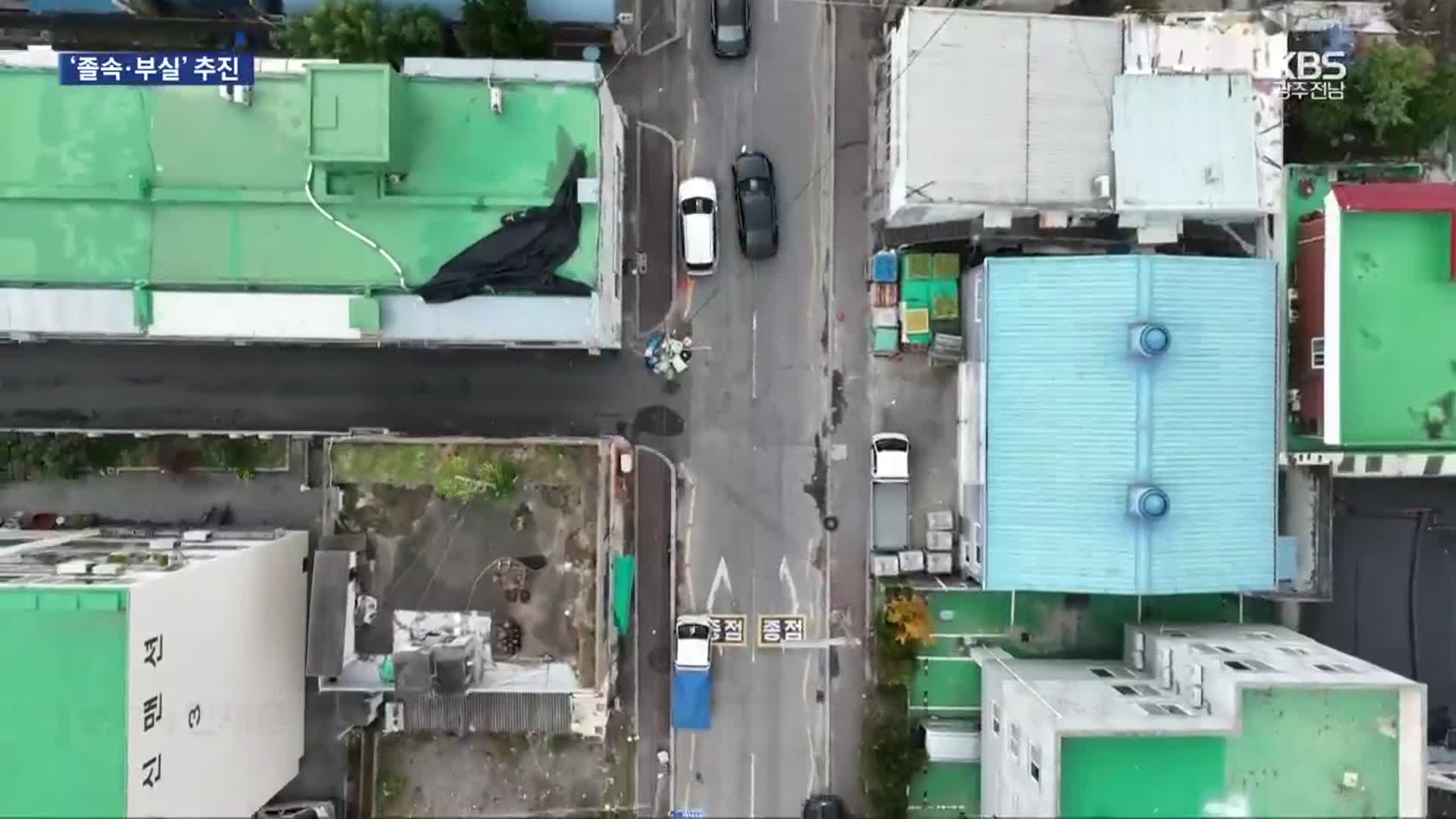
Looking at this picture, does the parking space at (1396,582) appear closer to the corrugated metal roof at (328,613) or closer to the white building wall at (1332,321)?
the white building wall at (1332,321)

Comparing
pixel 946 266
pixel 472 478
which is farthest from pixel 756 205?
pixel 472 478

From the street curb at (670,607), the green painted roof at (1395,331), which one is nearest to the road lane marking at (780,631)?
the street curb at (670,607)

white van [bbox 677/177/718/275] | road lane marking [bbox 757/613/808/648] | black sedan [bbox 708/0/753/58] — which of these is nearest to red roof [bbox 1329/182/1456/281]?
white van [bbox 677/177/718/275]

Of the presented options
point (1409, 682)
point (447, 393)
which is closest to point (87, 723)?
point (447, 393)

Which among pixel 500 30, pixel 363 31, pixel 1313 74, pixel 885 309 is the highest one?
pixel 500 30

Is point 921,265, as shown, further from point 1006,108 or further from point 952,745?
point 952,745
